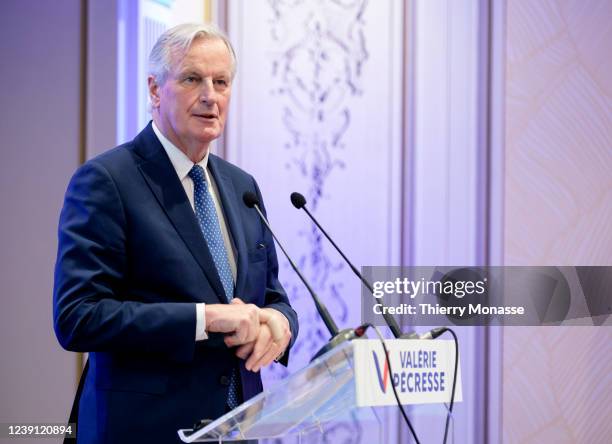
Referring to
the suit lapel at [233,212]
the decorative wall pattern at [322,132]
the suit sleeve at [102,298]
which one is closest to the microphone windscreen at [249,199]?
the suit lapel at [233,212]

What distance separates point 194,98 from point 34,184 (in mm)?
1074

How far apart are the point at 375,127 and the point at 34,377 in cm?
162

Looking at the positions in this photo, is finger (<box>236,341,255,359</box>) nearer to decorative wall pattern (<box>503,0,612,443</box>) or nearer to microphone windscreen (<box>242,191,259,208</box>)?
microphone windscreen (<box>242,191,259,208</box>)

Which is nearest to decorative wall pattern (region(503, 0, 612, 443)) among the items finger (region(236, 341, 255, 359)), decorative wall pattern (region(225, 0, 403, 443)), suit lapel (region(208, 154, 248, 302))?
decorative wall pattern (region(225, 0, 403, 443))

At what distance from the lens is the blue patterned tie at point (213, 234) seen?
6.21ft

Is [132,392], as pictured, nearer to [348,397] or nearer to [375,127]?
[348,397]

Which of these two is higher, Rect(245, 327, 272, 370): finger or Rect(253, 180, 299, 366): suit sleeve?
Rect(253, 180, 299, 366): suit sleeve

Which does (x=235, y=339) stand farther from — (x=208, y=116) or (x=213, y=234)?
(x=208, y=116)

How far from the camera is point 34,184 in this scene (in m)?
2.84

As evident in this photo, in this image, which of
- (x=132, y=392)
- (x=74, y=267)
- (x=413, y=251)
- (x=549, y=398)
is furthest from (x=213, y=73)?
(x=549, y=398)

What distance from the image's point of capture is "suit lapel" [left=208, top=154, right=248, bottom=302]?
1954 mm

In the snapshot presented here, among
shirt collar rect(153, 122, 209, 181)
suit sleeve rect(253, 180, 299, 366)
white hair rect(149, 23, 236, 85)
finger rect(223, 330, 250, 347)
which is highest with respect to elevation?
white hair rect(149, 23, 236, 85)

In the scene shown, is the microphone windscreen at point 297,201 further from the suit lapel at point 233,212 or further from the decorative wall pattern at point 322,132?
the decorative wall pattern at point 322,132

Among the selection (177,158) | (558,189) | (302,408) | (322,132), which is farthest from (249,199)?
(558,189)
